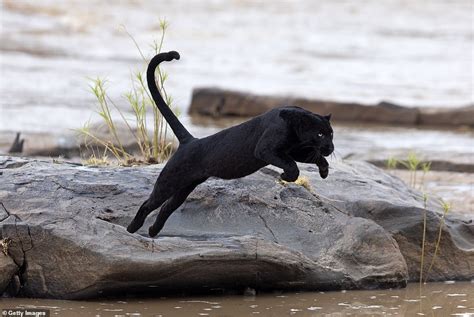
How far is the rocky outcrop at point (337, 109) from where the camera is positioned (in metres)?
13.8

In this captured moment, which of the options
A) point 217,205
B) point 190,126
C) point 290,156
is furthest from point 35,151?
point 290,156

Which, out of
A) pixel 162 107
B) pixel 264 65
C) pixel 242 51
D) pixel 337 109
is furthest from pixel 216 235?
pixel 242 51

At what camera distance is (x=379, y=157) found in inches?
435

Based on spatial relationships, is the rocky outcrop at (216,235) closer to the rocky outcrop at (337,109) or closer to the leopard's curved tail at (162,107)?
the leopard's curved tail at (162,107)

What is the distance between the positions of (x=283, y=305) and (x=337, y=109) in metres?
8.27

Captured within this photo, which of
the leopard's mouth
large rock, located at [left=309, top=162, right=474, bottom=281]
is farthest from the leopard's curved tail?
large rock, located at [left=309, top=162, right=474, bottom=281]

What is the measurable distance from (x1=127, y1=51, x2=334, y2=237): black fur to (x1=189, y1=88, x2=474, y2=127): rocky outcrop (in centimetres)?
823

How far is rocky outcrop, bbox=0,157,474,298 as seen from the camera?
5848 mm

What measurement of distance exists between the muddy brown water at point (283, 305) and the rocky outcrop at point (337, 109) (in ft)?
24.9

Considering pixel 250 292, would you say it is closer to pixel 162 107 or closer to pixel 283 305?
pixel 283 305

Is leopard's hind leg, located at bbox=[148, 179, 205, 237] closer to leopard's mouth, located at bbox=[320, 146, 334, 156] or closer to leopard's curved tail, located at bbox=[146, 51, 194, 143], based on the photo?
leopard's curved tail, located at bbox=[146, 51, 194, 143]

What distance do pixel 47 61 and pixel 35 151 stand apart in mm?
7555

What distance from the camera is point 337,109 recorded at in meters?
14.1

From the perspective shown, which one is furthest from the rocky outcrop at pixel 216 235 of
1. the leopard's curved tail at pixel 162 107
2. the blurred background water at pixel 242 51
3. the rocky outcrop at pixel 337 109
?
the rocky outcrop at pixel 337 109
